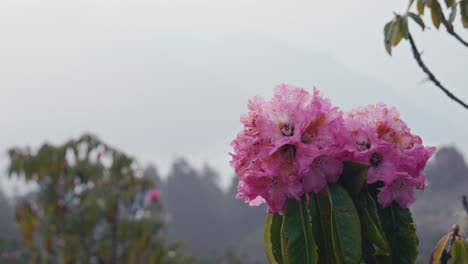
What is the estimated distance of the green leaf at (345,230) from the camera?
1105 millimetres

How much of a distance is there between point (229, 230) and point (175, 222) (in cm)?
288

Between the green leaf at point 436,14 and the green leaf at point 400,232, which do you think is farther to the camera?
the green leaf at point 436,14

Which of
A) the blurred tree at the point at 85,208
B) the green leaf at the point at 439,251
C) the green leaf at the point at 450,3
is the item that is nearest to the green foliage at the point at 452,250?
the green leaf at the point at 439,251

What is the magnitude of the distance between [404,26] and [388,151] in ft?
1.64

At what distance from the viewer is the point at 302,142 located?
1.17m

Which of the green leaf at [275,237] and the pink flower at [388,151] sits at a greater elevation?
the pink flower at [388,151]

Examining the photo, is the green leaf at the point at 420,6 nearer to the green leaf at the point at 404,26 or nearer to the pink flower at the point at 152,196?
the green leaf at the point at 404,26

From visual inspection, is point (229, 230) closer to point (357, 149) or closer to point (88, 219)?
point (88, 219)

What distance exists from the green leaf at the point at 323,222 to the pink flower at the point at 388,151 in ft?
0.32

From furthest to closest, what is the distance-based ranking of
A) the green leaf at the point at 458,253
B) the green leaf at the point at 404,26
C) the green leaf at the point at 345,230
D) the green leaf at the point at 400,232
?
the green leaf at the point at 404,26, the green leaf at the point at 458,253, the green leaf at the point at 400,232, the green leaf at the point at 345,230

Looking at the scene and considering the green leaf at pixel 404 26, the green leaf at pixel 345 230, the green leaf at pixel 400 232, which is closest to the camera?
the green leaf at pixel 345 230

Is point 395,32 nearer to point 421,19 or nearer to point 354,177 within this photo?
point 421,19

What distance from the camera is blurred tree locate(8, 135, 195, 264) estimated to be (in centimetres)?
527

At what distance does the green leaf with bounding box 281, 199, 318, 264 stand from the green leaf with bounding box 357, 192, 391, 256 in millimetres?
105
